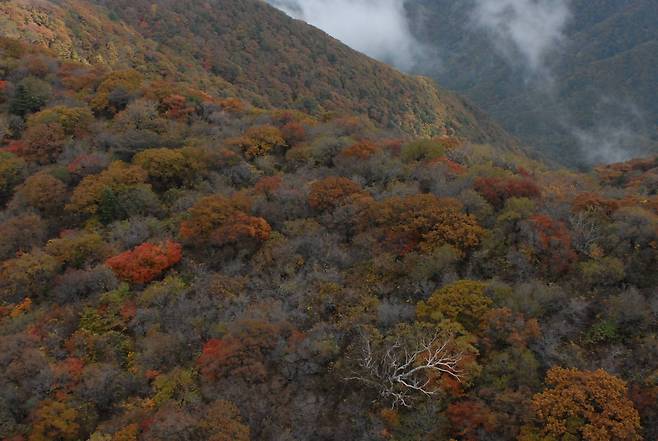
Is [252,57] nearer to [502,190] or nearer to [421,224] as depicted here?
[502,190]

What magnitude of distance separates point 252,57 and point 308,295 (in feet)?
332

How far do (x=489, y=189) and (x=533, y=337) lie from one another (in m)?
9.23

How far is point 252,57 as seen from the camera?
109562 millimetres

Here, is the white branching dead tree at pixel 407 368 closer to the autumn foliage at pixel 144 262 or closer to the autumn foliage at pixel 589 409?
the autumn foliage at pixel 589 409

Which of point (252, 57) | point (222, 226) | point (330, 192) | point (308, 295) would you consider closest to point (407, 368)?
point (308, 295)

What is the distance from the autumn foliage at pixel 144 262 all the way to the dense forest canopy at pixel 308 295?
0.09 meters

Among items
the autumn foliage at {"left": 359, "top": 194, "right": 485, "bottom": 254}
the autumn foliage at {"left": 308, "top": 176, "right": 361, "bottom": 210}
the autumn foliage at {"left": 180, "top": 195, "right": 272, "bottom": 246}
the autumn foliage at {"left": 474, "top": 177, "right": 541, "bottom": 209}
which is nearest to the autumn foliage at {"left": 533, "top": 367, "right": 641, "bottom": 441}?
the autumn foliage at {"left": 359, "top": 194, "right": 485, "bottom": 254}

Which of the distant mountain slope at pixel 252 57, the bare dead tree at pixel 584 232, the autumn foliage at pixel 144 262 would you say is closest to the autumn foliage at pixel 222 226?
the autumn foliage at pixel 144 262

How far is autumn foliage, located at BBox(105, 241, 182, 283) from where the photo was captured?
64.6ft

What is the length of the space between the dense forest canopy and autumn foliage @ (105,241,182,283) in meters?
0.09

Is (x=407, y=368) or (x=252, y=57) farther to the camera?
(x=252, y=57)

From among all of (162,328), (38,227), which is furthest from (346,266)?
(38,227)

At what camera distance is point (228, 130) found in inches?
1299

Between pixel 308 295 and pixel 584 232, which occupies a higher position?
pixel 584 232
